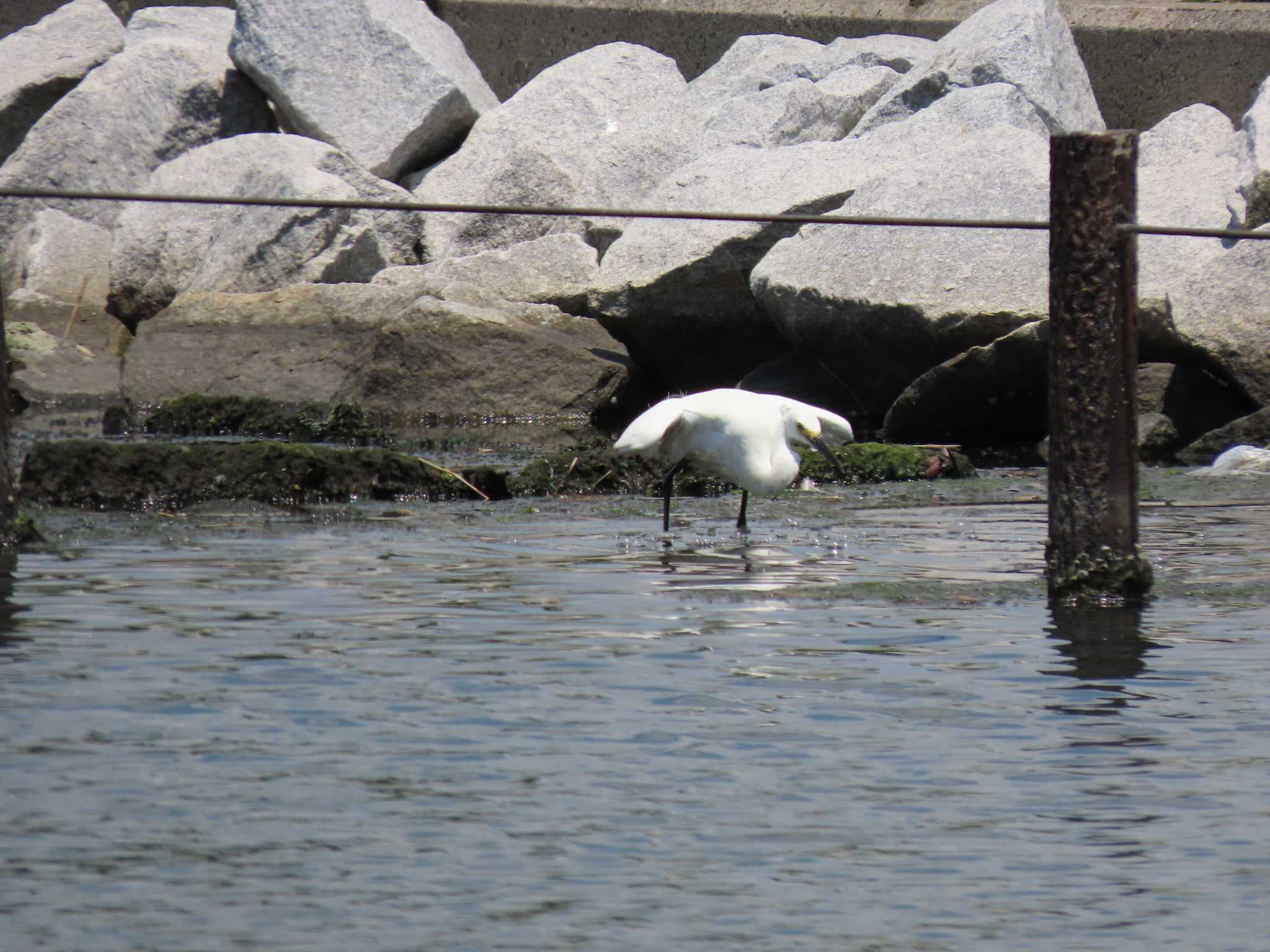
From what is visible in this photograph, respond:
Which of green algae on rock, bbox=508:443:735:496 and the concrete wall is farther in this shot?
the concrete wall

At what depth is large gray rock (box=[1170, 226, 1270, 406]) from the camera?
42.1 ft

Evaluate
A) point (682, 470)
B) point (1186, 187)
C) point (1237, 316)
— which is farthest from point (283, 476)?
point (1186, 187)

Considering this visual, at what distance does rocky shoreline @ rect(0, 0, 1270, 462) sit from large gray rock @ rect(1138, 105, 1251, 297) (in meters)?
0.03

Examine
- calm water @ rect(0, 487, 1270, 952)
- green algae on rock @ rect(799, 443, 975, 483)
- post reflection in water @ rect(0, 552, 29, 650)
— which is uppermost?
green algae on rock @ rect(799, 443, 975, 483)

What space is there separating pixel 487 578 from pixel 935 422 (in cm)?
637

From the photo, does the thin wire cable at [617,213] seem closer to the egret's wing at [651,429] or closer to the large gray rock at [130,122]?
the egret's wing at [651,429]

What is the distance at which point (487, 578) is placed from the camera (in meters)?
7.88

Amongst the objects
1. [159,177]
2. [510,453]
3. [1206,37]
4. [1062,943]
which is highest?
[1206,37]

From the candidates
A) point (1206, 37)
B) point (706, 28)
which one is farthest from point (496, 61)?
point (1206, 37)

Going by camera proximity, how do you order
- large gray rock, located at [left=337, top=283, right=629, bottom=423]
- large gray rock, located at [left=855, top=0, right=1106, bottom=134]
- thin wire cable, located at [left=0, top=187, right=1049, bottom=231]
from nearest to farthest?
thin wire cable, located at [left=0, top=187, right=1049, bottom=231]
large gray rock, located at [left=337, top=283, right=629, bottom=423]
large gray rock, located at [left=855, top=0, right=1106, bottom=134]

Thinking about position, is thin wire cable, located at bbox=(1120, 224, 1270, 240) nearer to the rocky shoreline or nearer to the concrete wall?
the rocky shoreline

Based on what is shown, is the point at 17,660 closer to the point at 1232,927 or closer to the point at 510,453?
the point at 1232,927

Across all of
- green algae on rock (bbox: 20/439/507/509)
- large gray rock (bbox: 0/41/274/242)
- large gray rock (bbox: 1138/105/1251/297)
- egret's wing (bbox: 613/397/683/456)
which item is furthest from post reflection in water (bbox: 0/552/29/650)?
large gray rock (bbox: 0/41/274/242)

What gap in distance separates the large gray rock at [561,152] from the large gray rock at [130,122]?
246 centimetres
